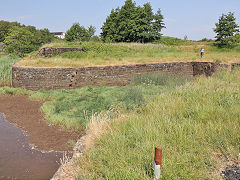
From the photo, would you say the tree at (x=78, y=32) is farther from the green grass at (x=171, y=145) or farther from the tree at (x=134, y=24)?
the green grass at (x=171, y=145)

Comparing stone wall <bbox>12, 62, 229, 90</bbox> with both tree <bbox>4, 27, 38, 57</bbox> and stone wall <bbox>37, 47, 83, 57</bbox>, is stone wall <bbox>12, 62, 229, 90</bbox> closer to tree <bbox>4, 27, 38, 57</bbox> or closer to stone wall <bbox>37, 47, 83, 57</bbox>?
stone wall <bbox>37, 47, 83, 57</bbox>

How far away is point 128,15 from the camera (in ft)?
111

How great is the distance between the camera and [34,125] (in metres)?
8.45

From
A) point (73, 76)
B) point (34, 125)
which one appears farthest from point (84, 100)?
point (73, 76)

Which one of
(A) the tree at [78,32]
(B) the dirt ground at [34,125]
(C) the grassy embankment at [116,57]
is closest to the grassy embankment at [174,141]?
(B) the dirt ground at [34,125]

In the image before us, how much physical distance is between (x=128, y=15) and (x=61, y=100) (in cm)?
2631

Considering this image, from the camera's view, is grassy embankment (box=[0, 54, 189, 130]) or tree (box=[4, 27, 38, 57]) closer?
grassy embankment (box=[0, 54, 189, 130])

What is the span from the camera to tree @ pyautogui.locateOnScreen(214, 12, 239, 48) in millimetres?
27297

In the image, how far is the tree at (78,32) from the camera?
45312 mm

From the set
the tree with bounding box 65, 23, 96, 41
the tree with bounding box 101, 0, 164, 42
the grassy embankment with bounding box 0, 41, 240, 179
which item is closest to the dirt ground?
the grassy embankment with bounding box 0, 41, 240, 179

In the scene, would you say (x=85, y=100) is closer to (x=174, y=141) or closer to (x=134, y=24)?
(x=174, y=141)

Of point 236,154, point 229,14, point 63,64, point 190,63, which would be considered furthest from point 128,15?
point 236,154

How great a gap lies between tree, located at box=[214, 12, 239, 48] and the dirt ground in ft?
80.7

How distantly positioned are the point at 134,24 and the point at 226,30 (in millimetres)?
12315
